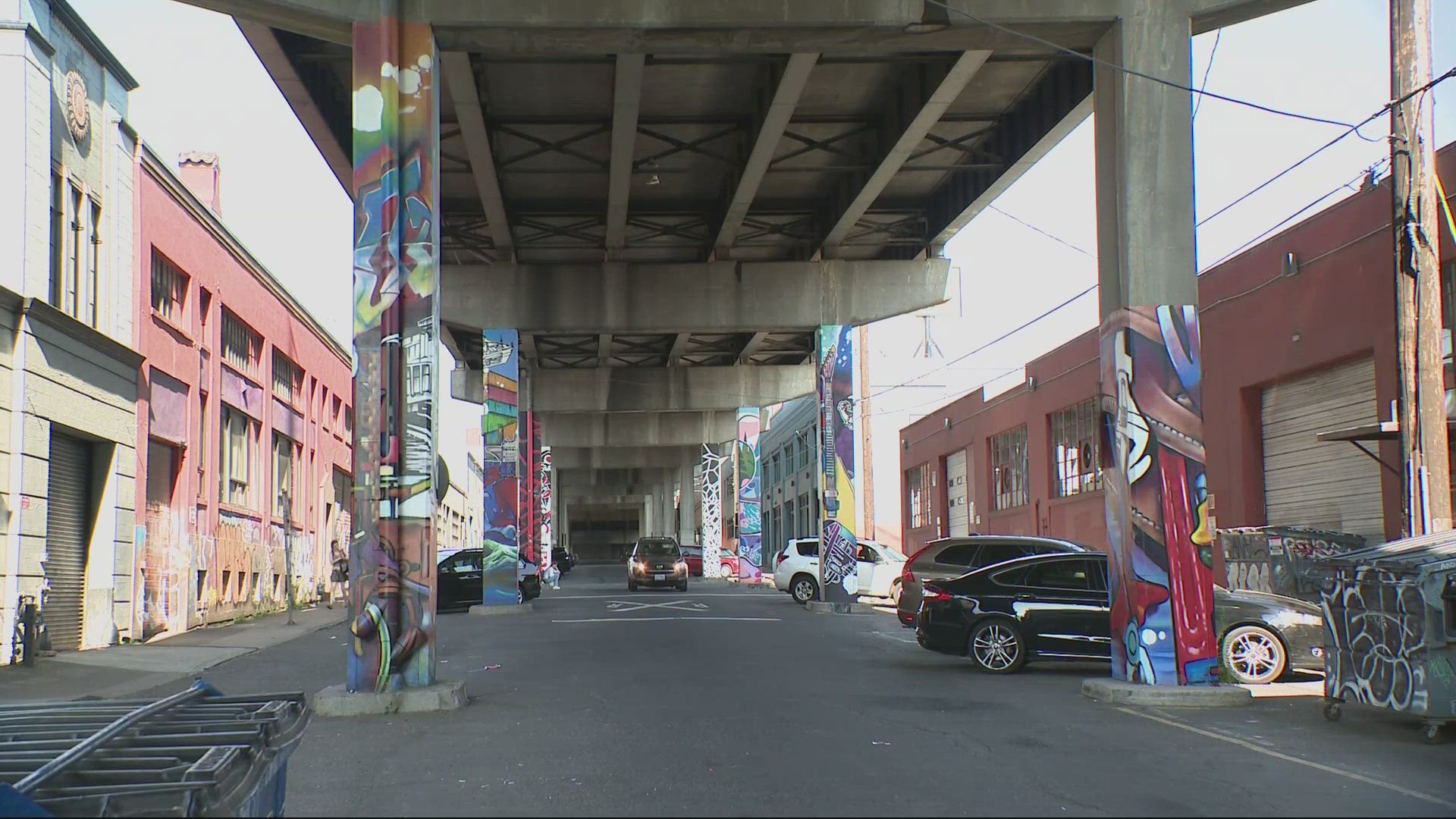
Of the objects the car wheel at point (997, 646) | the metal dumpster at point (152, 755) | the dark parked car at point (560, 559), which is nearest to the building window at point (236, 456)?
the car wheel at point (997, 646)

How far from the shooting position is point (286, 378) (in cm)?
3538

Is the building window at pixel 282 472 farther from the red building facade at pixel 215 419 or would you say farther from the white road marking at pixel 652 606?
the white road marking at pixel 652 606

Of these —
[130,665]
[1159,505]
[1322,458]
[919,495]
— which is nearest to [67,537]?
[130,665]

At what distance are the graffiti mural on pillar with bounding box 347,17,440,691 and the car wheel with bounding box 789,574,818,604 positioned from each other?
20.9 metres

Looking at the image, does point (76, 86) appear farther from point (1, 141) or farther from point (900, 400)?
point (900, 400)

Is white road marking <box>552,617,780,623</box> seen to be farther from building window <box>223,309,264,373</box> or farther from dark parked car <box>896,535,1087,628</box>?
building window <box>223,309,264,373</box>

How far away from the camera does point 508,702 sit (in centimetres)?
1312

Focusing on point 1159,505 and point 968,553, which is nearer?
point 1159,505

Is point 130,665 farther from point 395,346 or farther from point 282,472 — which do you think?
point 282,472

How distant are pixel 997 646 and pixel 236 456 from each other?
19453mm

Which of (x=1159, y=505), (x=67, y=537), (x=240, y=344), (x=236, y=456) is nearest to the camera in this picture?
(x=1159, y=505)

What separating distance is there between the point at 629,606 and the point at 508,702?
63.0 feet

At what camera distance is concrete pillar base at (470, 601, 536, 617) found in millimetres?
30116

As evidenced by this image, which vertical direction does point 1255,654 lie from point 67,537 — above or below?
below
